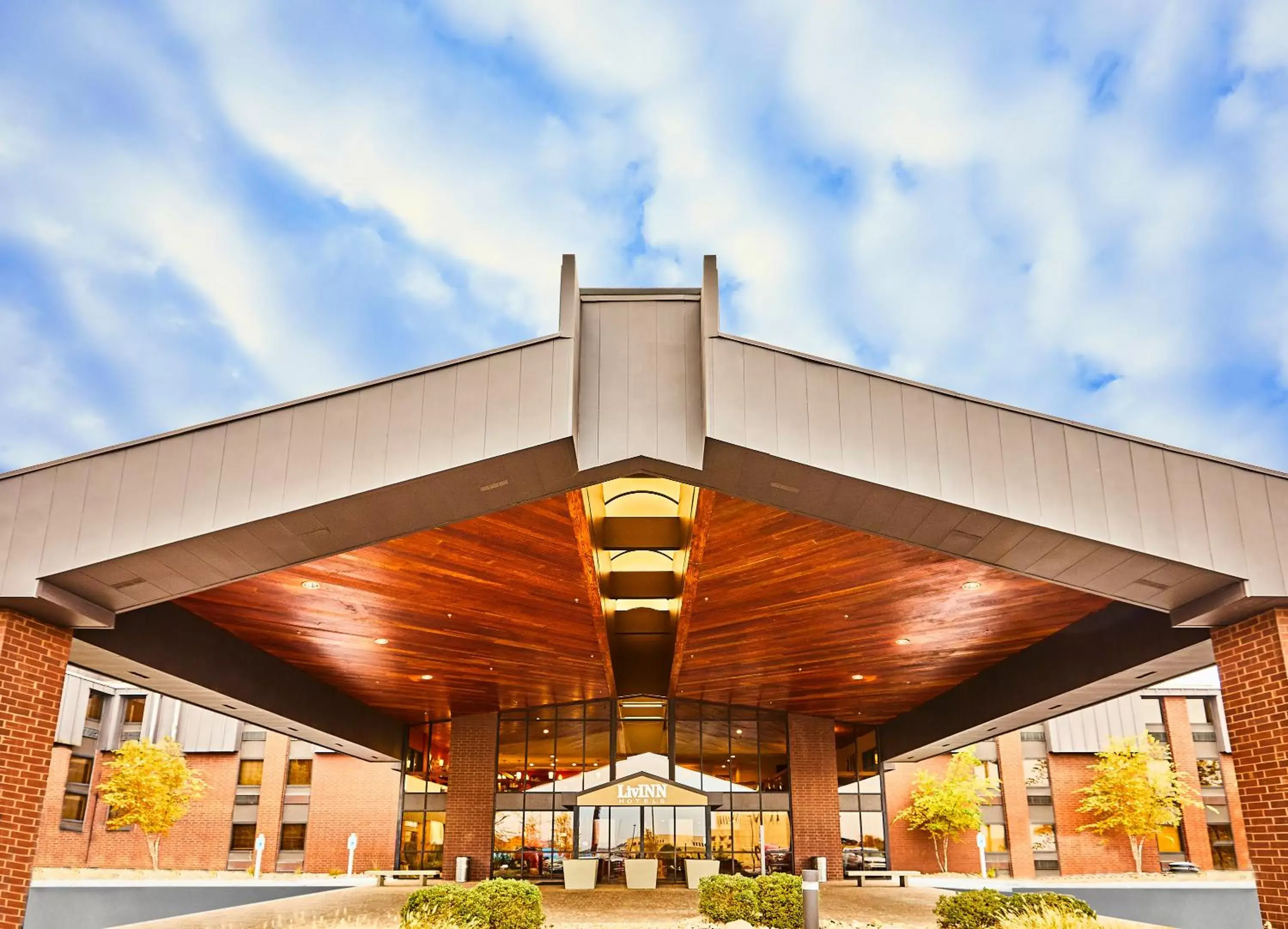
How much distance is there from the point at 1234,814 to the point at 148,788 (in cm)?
4367

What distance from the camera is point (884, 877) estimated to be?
26.6 metres

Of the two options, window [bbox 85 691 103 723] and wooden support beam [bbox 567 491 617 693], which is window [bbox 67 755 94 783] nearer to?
window [bbox 85 691 103 723]

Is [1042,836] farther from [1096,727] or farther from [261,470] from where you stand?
[261,470]

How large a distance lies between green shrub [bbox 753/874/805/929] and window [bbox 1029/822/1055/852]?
30223mm

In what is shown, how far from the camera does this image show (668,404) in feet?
30.1

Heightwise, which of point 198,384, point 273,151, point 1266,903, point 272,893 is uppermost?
point 273,151

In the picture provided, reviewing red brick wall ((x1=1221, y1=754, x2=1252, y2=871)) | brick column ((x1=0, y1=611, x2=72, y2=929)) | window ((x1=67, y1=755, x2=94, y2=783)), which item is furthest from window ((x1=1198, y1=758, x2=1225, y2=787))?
window ((x1=67, y1=755, x2=94, y2=783))

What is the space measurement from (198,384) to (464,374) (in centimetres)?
19548

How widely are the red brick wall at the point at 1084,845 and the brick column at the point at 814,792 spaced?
17.2 metres

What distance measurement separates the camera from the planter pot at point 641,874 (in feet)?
75.0

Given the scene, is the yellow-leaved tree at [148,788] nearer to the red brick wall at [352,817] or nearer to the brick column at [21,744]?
the red brick wall at [352,817]

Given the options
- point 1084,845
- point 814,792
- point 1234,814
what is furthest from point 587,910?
point 1234,814

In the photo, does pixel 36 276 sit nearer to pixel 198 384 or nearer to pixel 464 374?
pixel 198 384

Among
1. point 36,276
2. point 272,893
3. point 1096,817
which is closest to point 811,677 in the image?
point 272,893
